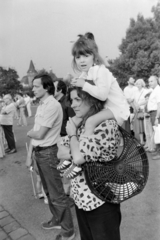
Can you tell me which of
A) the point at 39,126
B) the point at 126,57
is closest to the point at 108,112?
the point at 39,126

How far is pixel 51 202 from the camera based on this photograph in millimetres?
2641

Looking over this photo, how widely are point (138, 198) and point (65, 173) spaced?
223 centimetres

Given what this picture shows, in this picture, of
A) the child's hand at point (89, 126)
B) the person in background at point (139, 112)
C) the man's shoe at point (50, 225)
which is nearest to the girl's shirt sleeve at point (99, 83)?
the child's hand at point (89, 126)

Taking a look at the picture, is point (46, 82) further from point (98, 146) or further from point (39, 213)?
Result: point (39, 213)

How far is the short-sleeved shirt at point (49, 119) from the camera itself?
2.45 m

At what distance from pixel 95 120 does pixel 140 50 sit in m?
26.1

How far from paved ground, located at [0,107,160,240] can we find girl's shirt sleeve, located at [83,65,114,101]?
1.77 metres

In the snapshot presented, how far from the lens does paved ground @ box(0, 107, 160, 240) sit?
266 cm

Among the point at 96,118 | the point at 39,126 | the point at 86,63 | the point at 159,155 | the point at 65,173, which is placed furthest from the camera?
the point at 159,155

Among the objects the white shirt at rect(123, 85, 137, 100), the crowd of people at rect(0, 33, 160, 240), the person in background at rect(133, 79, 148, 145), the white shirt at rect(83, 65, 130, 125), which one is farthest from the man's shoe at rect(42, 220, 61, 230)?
the white shirt at rect(123, 85, 137, 100)

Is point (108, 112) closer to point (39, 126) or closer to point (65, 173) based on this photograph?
point (65, 173)

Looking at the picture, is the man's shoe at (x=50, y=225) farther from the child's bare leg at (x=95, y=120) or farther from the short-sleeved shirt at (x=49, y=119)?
the child's bare leg at (x=95, y=120)

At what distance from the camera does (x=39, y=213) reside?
3271 millimetres

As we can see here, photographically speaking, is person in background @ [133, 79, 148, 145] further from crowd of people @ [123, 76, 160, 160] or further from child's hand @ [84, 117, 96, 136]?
child's hand @ [84, 117, 96, 136]
